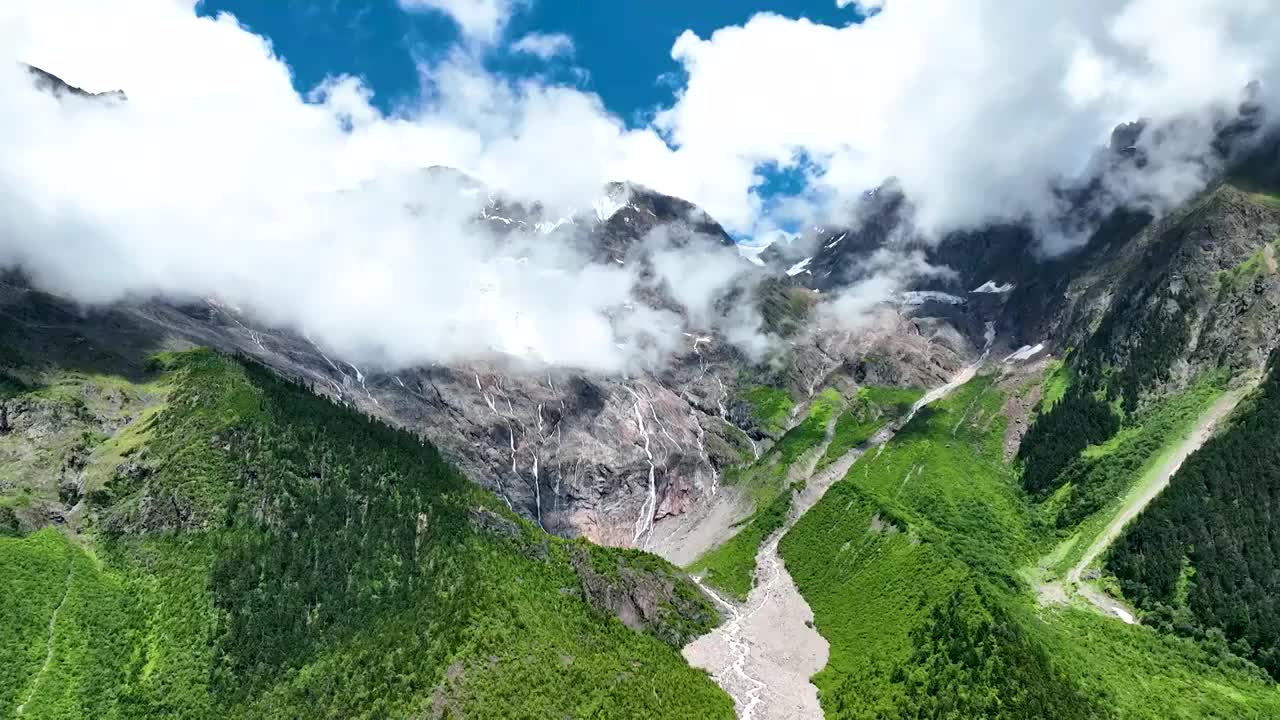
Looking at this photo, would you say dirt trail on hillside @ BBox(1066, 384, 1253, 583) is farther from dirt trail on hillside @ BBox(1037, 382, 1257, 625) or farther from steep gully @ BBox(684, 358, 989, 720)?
steep gully @ BBox(684, 358, 989, 720)

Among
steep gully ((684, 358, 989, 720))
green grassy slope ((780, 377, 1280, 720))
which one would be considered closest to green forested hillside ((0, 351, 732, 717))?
steep gully ((684, 358, 989, 720))

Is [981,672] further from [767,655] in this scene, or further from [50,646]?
[50,646]

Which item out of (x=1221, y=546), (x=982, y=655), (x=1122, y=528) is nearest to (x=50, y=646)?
(x=982, y=655)

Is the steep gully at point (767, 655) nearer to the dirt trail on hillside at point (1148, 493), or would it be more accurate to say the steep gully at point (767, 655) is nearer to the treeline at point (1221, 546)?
the dirt trail on hillside at point (1148, 493)

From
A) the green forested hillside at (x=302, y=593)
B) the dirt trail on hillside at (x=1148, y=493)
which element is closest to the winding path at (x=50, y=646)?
the green forested hillside at (x=302, y=593)

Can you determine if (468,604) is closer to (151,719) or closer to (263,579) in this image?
(263,579)
